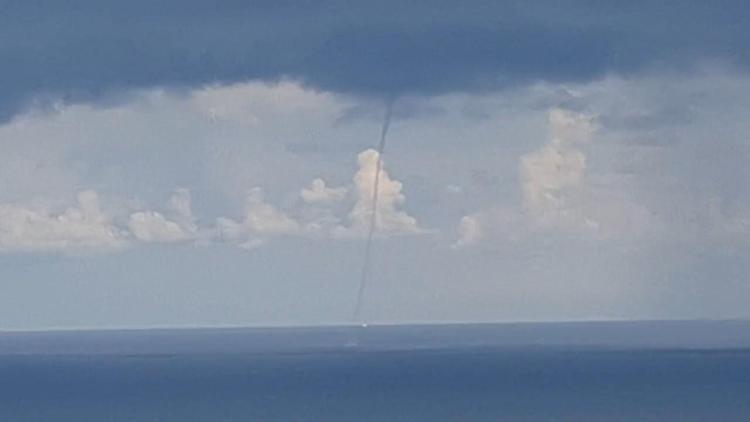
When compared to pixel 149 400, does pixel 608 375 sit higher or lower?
higher

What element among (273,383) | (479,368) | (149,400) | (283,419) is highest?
(479,368)

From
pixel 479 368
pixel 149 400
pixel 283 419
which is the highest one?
pixel 479 368

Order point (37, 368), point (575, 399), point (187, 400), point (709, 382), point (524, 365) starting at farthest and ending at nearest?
1. point (37, 368)
2. point (524, 365)
3. point (709, 382)
4. point (187, 400)
5. point (575, 399)

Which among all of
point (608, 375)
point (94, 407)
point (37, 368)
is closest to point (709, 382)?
point (608, 375)

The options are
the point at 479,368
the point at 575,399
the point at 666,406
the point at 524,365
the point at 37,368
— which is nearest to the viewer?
the point at 666,406

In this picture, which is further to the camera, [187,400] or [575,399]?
[187,400]

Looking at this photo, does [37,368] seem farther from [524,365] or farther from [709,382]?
[709,382]

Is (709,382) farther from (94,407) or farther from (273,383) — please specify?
(94,407)

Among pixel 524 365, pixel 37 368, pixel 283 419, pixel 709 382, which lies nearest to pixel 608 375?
pixel 709 382

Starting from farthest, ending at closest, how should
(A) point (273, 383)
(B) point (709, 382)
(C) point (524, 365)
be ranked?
(C) point (524, 365) < (A) point (273, 383) < (B) point (709, 382)
